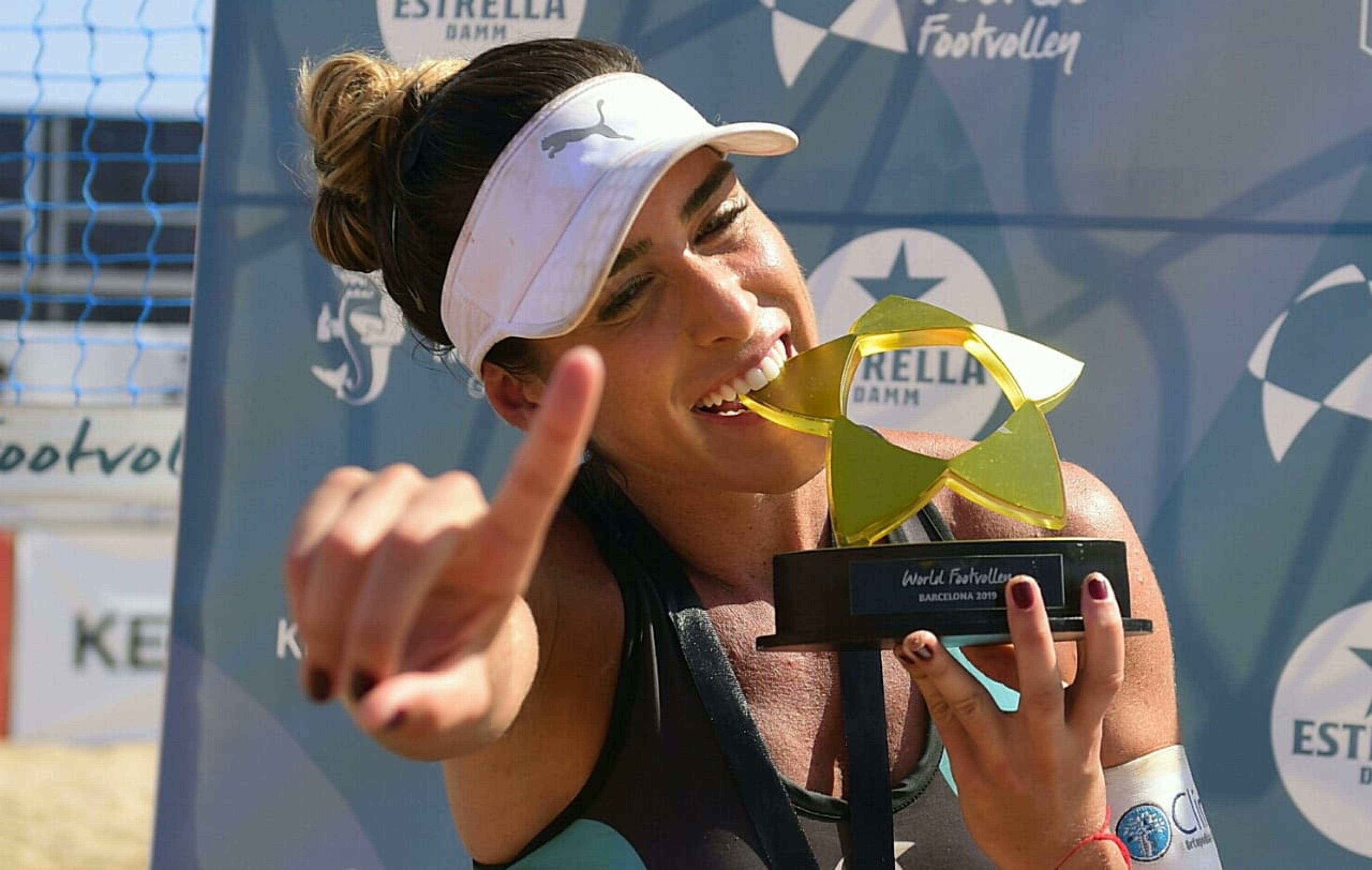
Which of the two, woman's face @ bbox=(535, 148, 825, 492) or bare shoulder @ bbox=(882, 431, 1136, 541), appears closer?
woman's face @ bbox=(535, 148, 825, 492)

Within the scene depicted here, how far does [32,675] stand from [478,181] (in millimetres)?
4601

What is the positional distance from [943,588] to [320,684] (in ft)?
1.79

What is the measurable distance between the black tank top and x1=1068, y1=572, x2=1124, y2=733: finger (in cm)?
25

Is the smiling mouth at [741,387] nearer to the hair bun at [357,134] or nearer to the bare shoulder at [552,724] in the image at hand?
the bare shoulder at [552,724]

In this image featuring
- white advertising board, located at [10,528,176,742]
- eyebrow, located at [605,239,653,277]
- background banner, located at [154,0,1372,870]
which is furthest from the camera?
white advertising board, located at [10,528,176,742]

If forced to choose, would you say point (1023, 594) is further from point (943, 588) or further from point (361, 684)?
point (361, 684)

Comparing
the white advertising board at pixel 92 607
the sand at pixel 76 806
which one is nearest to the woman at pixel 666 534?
the sand at pixel 76 806

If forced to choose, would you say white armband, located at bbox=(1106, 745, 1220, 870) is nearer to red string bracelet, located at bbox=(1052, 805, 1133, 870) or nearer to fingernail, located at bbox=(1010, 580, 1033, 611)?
red string bracelet, located at bbox=(1052, 805, 1133, 870)

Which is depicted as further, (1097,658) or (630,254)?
(630,254)

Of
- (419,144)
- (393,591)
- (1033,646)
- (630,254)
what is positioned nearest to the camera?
(393,591)

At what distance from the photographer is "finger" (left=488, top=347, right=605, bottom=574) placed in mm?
769

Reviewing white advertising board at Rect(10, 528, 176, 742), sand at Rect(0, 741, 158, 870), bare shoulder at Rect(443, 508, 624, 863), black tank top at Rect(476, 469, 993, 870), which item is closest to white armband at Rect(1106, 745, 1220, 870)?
black tank top at Rect(476, 469, 993, 870)

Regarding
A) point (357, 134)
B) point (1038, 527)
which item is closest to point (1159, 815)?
point (1038, 527)

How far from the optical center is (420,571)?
2.62 feet
